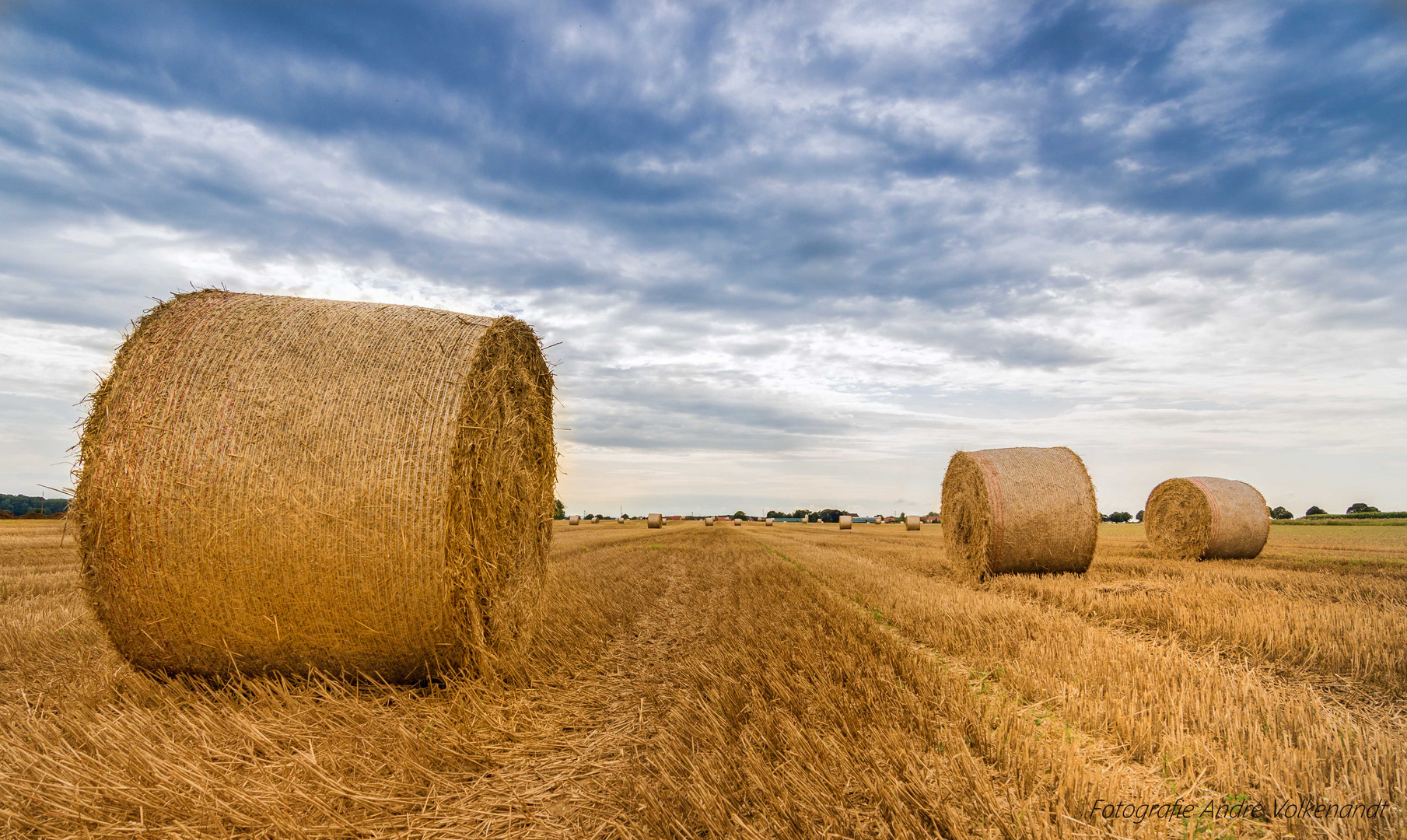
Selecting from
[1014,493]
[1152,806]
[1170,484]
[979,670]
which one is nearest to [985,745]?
[1152,806]

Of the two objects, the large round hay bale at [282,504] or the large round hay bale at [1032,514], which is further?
the large round hay bale at [1032,514]

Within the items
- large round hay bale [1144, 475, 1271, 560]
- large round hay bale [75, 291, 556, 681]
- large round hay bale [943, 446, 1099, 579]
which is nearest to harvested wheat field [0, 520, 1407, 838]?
large round hay bale [75, 291, 556, 681]

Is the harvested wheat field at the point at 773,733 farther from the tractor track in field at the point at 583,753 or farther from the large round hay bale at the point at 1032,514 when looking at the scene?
the large round hay bale at the point at 1032,514

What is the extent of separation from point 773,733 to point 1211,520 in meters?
13.1

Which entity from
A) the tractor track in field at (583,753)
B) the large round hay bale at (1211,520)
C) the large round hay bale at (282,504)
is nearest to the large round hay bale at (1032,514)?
the large round hay bale at (1211,520)

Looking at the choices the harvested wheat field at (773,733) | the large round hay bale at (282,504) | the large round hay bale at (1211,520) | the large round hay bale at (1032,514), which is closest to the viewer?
the harvested wheat field at (773,733)

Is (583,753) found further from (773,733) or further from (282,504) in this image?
(282,504)

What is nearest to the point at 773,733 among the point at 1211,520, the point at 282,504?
the point at 282,504

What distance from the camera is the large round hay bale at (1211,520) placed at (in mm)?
12766

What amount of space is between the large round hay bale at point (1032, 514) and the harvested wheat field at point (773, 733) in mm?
3655

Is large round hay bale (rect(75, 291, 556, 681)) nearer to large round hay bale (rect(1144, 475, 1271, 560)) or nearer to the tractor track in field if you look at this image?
the tractor track in field

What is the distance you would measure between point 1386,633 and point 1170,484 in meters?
10.2

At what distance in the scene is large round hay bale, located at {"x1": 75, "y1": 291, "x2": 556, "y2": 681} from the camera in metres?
4.16

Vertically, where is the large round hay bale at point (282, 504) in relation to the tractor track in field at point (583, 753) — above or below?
above
